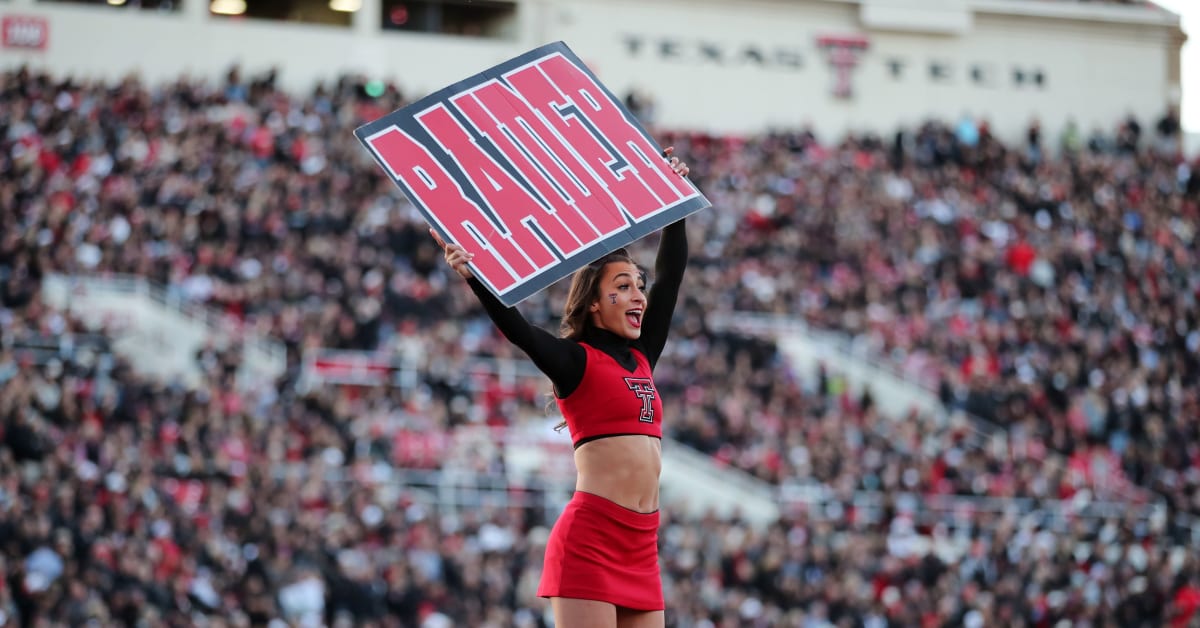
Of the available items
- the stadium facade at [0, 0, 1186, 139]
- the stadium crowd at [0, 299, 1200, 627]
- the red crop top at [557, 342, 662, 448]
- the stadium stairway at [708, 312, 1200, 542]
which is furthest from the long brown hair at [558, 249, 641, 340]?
the stadium facade at [0, 0, 1186, 139]

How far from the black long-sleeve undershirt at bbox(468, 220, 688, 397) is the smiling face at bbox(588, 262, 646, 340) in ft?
0.19

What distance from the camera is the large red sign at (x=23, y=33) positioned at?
988 inches

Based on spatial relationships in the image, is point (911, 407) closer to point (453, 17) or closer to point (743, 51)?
point (743, 51)

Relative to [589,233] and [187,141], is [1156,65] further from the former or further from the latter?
[589,233]

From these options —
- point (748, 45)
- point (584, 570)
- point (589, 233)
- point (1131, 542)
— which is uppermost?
point (589, 233)

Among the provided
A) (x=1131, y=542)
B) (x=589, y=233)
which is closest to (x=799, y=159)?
(x=1131, y=542)

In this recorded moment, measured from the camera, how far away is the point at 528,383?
20.1 metres

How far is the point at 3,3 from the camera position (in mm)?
25391

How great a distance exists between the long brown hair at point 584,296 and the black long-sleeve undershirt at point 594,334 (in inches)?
1.3

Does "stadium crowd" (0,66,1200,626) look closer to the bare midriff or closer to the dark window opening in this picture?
the dark window opening

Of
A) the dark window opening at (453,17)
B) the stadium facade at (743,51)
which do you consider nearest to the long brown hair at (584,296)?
the stadium facade at (743,51)

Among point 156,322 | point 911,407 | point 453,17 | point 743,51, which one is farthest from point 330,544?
point 743,51

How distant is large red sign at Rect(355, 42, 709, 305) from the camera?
226 inches

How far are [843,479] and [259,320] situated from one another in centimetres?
687
